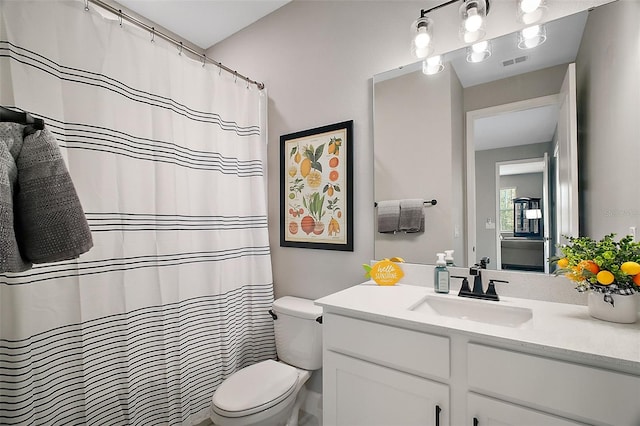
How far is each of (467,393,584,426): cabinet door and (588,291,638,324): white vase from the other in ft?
1.36

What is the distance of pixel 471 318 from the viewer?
1.31 metres

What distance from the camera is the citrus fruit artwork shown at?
187cm

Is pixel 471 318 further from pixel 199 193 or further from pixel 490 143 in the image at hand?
pixel 199 193

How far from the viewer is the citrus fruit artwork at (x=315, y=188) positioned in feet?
6.14

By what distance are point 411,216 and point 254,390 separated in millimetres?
1178

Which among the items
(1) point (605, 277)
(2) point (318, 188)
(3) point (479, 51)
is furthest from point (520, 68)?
(2) point (318, 188)

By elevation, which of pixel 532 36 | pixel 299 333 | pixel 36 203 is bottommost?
pixel 299 333

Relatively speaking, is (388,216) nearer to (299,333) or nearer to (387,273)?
(387,273)

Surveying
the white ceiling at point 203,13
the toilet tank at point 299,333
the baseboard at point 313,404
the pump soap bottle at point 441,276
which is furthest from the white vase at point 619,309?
the white ceiling at point 203,13

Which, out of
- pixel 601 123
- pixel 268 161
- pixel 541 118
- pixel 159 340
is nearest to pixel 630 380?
pixel 601 123

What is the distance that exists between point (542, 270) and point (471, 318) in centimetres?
37

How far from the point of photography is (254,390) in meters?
1.47

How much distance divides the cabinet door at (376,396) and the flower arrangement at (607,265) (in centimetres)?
62

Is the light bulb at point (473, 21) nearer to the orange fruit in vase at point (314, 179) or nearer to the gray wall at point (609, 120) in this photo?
the gray wall at point (609, 120)
